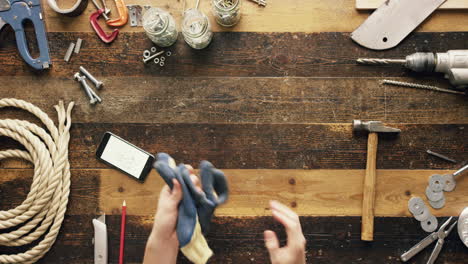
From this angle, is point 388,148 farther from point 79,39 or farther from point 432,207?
point 79,39

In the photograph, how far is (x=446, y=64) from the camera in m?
1.18

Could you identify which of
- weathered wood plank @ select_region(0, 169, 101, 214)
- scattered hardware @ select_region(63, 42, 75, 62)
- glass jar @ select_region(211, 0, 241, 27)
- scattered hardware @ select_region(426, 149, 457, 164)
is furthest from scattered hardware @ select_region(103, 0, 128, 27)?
scattered hardware @ select_region(426, 149, 457, 164)

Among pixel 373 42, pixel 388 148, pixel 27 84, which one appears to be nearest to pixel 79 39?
pixel 27 84

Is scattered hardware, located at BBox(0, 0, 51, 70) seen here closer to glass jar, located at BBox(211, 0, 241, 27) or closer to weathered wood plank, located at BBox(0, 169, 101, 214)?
weathered wood plank, located at BBox(0, 169, 101, 214)

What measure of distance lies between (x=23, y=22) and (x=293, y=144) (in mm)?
1022

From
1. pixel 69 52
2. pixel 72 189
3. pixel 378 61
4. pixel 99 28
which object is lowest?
pixel 72 189

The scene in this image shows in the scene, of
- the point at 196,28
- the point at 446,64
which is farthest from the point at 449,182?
the point at 196,28

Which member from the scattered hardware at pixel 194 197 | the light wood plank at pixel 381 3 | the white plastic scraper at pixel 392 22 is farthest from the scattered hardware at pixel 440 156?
the scattered hardware at pixel 194 197

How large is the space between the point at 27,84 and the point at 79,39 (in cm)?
24

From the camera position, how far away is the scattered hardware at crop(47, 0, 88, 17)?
4.02 feet

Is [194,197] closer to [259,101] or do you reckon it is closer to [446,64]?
[259,101]

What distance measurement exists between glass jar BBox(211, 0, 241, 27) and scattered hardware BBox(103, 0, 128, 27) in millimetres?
308

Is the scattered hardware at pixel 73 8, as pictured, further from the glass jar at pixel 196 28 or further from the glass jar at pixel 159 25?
the glass jar at pixel 196 28

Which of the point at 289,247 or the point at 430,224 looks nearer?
the point at 289,247
